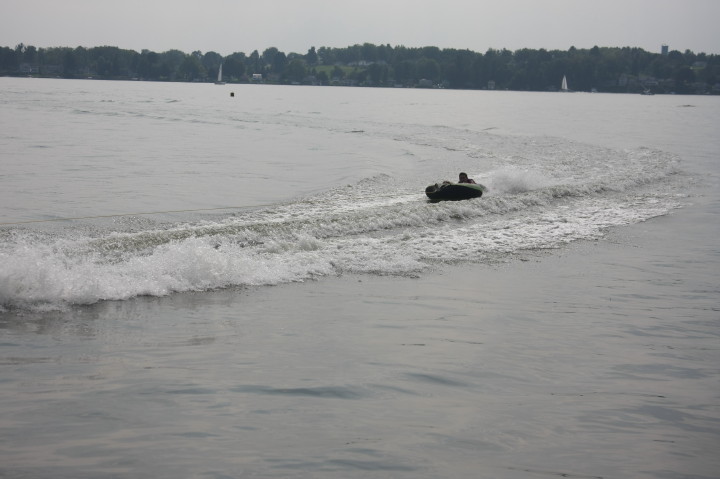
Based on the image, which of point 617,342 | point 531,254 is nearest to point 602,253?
point 531,254

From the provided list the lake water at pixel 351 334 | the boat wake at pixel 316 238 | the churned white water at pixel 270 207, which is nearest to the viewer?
the lake water at pixel 351 334

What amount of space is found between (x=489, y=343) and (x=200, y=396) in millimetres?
3757

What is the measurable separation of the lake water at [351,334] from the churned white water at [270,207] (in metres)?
0.09

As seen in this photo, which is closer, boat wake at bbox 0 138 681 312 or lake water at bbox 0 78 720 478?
lake water at bbox 0 78 720 478

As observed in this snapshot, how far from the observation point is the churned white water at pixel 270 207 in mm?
12398

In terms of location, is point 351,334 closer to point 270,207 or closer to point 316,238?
point 316,238

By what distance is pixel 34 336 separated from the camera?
357 inches

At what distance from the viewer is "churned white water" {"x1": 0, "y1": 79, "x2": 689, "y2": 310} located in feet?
40.7

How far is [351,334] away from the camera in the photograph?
9.64 m

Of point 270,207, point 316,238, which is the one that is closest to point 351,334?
point 316,238

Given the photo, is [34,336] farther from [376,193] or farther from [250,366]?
[376,193]

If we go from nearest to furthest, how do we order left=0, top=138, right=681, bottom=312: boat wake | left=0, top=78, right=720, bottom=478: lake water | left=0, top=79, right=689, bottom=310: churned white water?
left=0, top=78, right=720, bottom=478: lake water → left=0, top=138, right=681, bottom=312: boat wake → left=0, top=79, right=689, bottom=310: churned white water

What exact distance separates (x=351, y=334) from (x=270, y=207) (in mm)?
10986

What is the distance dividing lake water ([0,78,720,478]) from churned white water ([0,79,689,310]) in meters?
0.09
